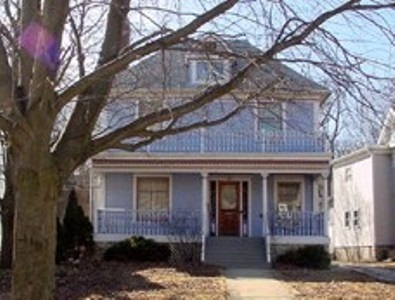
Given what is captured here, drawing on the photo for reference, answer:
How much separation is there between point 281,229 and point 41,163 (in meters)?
18.1

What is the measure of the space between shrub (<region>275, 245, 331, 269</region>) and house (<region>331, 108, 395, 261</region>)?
888 centimetres

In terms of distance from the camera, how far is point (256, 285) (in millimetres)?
18406

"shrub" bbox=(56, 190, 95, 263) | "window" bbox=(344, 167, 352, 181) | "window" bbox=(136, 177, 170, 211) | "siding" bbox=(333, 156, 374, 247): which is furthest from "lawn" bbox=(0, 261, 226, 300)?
"window" bbox=(344, 167, 352, 181)

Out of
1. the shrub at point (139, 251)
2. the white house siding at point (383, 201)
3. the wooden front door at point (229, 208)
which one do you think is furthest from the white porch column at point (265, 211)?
the white house siding at point (383, 201)

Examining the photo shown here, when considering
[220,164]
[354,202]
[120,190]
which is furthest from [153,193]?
[354,202]

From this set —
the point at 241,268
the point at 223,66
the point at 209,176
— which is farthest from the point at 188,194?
the point at 223,66

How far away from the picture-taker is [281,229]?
25.8 m

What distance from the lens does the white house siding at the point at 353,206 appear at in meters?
34.2

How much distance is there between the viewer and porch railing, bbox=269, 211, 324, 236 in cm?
2573

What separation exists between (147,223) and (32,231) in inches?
696

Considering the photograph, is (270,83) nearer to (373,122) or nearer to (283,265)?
(373,122)

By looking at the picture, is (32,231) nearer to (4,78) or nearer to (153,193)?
(4,78)

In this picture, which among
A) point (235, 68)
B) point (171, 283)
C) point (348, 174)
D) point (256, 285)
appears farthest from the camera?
point (348, 174)

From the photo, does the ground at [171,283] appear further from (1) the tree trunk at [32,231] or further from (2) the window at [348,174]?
(2) the window at [348,174]
